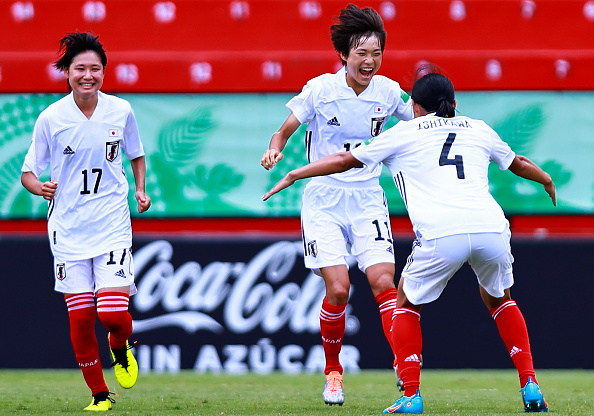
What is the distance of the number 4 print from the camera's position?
4730 mm

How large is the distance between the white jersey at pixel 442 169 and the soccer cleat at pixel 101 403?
210 centimetres

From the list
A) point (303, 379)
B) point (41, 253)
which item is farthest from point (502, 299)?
point (41, 253)

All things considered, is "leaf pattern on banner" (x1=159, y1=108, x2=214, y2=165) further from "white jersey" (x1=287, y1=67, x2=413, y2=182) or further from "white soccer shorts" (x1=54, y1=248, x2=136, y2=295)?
"white soccer shorts" (x1=54, y1=248, x2=136, y2=295)

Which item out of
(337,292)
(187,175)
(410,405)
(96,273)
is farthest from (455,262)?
(187,175)

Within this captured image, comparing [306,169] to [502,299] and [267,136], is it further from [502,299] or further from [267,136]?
[267,136]

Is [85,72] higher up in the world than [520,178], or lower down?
higher up

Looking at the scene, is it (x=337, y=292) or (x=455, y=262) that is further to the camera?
(x=337, y=292)

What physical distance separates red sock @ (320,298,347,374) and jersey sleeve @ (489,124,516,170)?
1.50 metres

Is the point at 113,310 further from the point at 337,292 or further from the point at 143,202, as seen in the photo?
the point at 337,292

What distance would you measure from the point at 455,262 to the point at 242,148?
6.64 metres

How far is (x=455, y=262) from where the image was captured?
4.66m

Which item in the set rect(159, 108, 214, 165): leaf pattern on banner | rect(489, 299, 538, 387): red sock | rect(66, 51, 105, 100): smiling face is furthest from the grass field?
rect(159, 108, 214, 165): leaf pattern on banner

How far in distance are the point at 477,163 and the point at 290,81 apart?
6557mm

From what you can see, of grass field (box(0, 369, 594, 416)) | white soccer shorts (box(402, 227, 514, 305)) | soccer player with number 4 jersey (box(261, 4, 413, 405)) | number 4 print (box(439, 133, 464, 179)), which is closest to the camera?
white soccer shorts (box(402, 227, 514, 305))
